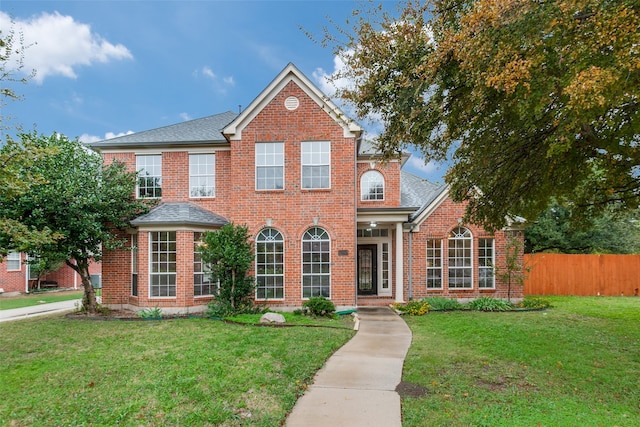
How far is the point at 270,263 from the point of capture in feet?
43.8

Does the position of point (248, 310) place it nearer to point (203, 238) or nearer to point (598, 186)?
point (203, 238)

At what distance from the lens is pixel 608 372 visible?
6781mm

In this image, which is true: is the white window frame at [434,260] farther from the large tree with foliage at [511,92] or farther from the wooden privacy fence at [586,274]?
the wooden privacy fence at [586,274]

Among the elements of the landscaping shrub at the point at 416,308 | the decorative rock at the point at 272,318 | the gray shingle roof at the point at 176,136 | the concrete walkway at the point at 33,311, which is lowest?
the concrete walkway at the point at 33,311

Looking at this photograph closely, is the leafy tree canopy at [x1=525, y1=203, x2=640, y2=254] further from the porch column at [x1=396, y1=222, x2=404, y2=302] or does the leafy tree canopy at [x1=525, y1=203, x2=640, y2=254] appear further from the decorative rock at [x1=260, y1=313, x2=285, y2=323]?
the decorative rock at [x1=260, y1=313, x2=285, y2=323]

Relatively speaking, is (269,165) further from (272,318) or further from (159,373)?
(159,373)

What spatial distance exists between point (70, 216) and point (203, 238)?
4206mm

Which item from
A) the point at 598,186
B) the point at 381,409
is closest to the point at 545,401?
the point at 381,409

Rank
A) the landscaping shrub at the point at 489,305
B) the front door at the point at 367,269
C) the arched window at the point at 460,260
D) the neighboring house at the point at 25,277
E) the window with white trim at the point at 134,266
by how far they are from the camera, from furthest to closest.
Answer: the neighboring house at the point at 25,277 < the front door at the point at 367,269 < the arched window at the point at 460,260 < the landscaping shrub at the point at 489,305 < the window with white trim at the point at 134,266

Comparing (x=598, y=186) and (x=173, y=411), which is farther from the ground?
(x=598, y=186)

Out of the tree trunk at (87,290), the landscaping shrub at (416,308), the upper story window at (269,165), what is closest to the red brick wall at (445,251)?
the landscaping shrub at (416,308)

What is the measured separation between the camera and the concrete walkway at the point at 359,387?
4758 millimetres

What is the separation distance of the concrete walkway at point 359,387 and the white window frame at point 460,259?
6.06 meters

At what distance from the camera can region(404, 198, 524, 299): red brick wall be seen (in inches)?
586
